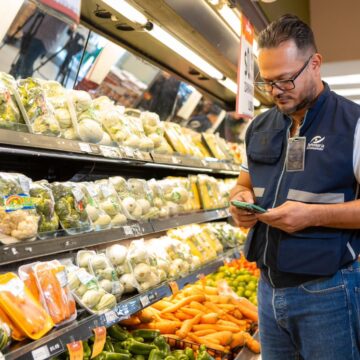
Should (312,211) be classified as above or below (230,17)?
below

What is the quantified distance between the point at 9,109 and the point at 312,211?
124 centimetres

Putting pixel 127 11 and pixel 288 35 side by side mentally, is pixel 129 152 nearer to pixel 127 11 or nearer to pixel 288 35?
pixel 127 11

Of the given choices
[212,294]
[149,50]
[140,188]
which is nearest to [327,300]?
[140,188]

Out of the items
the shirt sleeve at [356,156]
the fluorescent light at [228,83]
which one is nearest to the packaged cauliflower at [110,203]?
the shirt sleeve at [356,156]

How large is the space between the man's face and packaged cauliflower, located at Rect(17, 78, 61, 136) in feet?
3.08

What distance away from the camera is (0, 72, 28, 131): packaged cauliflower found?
195cm

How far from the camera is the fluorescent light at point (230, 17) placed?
3.41 meters

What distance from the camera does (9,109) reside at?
2.02m

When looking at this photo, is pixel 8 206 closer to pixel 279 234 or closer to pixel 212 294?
pixel 279 234

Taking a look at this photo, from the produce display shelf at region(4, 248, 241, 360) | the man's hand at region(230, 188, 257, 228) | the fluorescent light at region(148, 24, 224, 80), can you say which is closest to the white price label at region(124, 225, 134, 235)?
the produce display shelf at region(4, 248, 241, 360)

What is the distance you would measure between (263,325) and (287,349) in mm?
132

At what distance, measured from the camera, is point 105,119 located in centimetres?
287

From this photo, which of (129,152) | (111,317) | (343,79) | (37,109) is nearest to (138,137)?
(129,152)

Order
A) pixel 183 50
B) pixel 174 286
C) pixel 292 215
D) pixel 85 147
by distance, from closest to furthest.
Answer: pixel 292 215 < pixel 85 147 < pixel 174 286 < pixel 183 50
